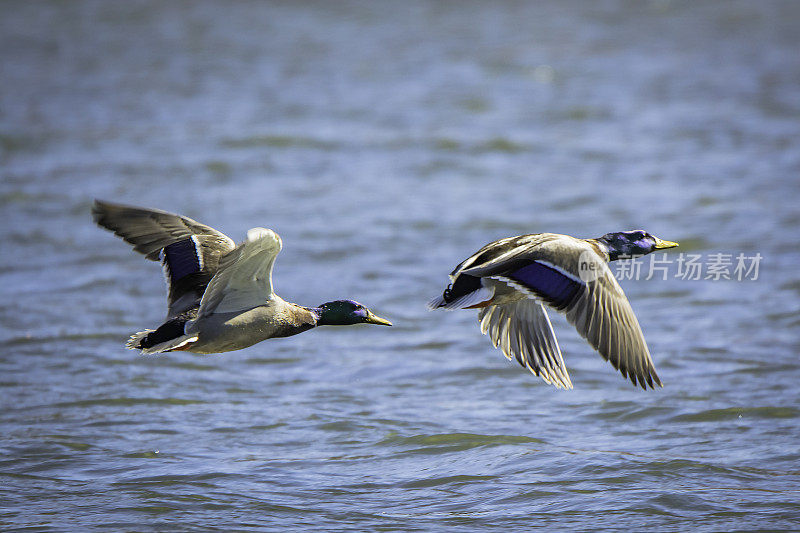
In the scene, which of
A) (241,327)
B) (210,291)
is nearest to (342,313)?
(241,327)

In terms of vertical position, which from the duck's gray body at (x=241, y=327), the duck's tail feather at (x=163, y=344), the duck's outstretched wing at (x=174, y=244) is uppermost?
the duck's outstretched wing at (x=174, y=244)

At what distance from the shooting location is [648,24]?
22.4 metres

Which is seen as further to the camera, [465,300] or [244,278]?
[465,300]

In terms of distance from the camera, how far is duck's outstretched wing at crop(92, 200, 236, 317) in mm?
6668

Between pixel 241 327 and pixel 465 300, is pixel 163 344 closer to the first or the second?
pixel 241 327

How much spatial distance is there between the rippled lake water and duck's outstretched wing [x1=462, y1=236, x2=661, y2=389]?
1033mm

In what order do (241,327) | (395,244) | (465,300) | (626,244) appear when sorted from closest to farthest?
1. (241,327)
2. (465,300)
3. (626,244)
4. (395,244)

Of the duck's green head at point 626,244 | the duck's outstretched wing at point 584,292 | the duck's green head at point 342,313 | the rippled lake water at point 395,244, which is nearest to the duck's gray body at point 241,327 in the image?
the duck's green head at point 342,313

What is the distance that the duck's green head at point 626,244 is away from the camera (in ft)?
22.9

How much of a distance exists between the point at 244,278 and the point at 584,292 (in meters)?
1.92

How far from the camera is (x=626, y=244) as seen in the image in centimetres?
701

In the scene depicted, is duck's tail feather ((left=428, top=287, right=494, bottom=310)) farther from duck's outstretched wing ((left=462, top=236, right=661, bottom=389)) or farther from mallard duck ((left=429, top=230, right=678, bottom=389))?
duck's outstretched wing ((left=462, top=236, right=661, bottom=389))

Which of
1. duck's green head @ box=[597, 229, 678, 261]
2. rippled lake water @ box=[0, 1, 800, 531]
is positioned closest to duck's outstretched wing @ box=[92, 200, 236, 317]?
rippled lake water @ box=[0, 1, 800, 531]

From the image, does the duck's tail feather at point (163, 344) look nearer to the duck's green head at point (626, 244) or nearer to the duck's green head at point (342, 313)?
the duck's green head at point (342, 313)
